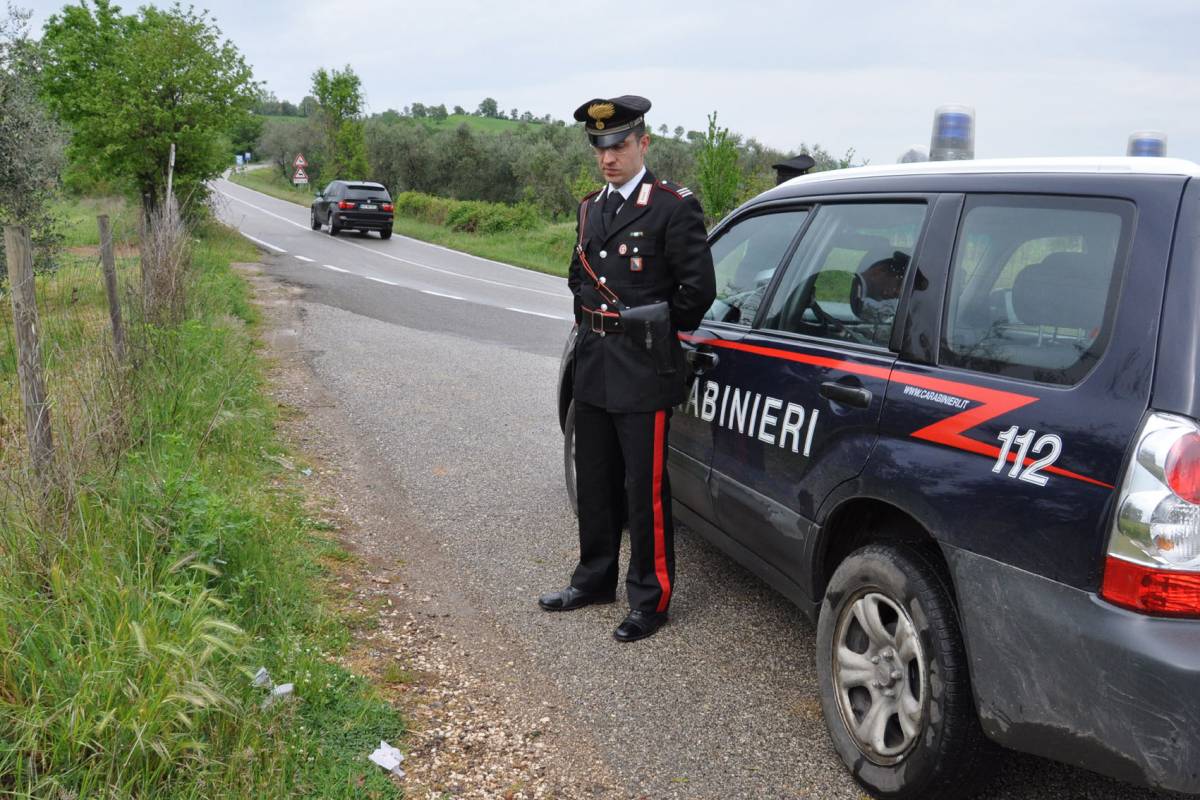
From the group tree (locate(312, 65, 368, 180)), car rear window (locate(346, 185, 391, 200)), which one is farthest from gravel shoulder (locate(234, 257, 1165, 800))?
tree (locate(312, 65, 368, 180))

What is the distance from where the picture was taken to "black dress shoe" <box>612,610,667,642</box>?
3.80 metres

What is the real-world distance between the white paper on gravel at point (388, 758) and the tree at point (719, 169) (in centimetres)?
1708

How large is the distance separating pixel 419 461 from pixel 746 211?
3.11m

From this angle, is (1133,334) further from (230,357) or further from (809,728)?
(230,357)

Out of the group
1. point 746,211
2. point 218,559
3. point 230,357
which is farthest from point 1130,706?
point 230,357

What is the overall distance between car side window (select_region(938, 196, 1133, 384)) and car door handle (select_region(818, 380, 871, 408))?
10.3 inches

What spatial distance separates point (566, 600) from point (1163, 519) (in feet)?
8.33

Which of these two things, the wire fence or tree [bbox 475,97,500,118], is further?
tree [bbox 475,97,500,118]

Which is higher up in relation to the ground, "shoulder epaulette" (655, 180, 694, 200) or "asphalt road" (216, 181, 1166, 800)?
"shoulder epaulette" (655, 180, 694, 200)

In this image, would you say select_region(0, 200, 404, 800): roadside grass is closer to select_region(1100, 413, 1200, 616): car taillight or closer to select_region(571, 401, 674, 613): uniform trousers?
select_region(571, 401, 674, 613): uniform trousers

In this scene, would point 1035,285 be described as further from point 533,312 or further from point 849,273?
point 533,312

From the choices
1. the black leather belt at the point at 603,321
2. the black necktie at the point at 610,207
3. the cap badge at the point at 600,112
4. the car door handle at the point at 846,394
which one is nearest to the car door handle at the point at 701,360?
the black leather belt at the point at 603,321

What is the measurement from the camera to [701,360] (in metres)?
3.80

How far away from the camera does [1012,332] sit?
250cm
